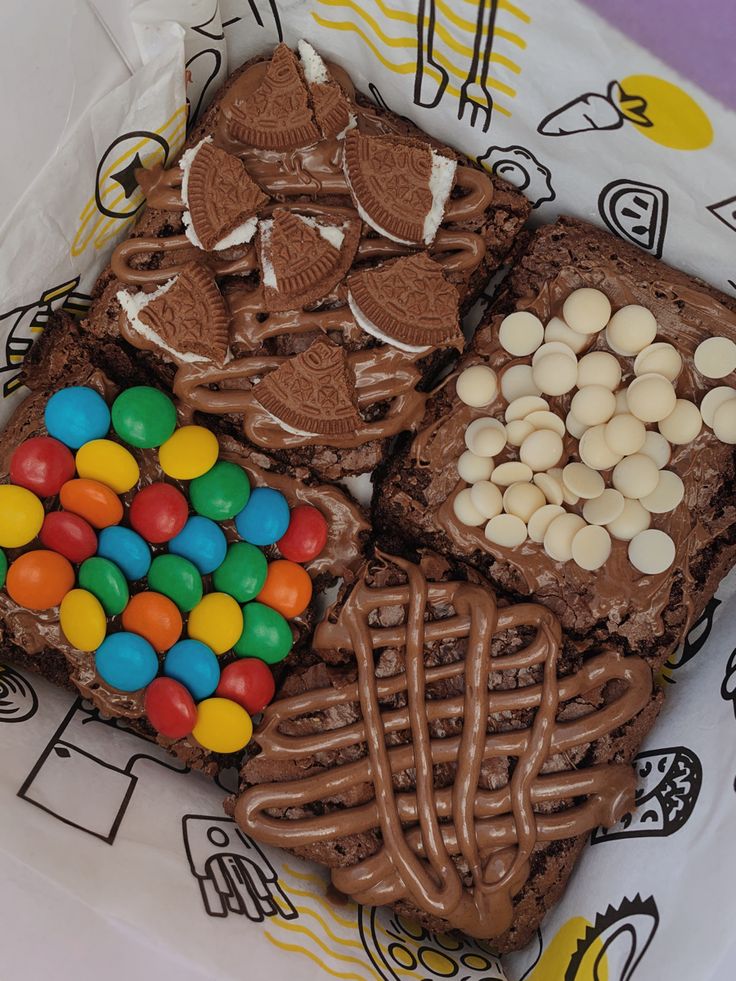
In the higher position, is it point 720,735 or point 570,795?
point 720,735

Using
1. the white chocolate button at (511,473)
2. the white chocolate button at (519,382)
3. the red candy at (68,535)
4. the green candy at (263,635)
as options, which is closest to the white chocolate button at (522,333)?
the white chocolate button at (519,382)

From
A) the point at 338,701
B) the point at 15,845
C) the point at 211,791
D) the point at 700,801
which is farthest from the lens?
the point at 211,791

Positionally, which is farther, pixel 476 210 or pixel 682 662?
pixel 682 662

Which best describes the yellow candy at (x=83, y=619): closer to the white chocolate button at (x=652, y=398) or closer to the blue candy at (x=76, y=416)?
the blue candy at (x=76, y=416)

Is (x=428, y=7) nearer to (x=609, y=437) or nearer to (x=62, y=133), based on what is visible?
(x=62, y=133)

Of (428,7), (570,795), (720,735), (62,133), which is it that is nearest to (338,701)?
(570,795)

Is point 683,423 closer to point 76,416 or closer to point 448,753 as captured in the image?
point 448,753

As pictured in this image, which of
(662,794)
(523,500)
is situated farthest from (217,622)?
(662,794)
